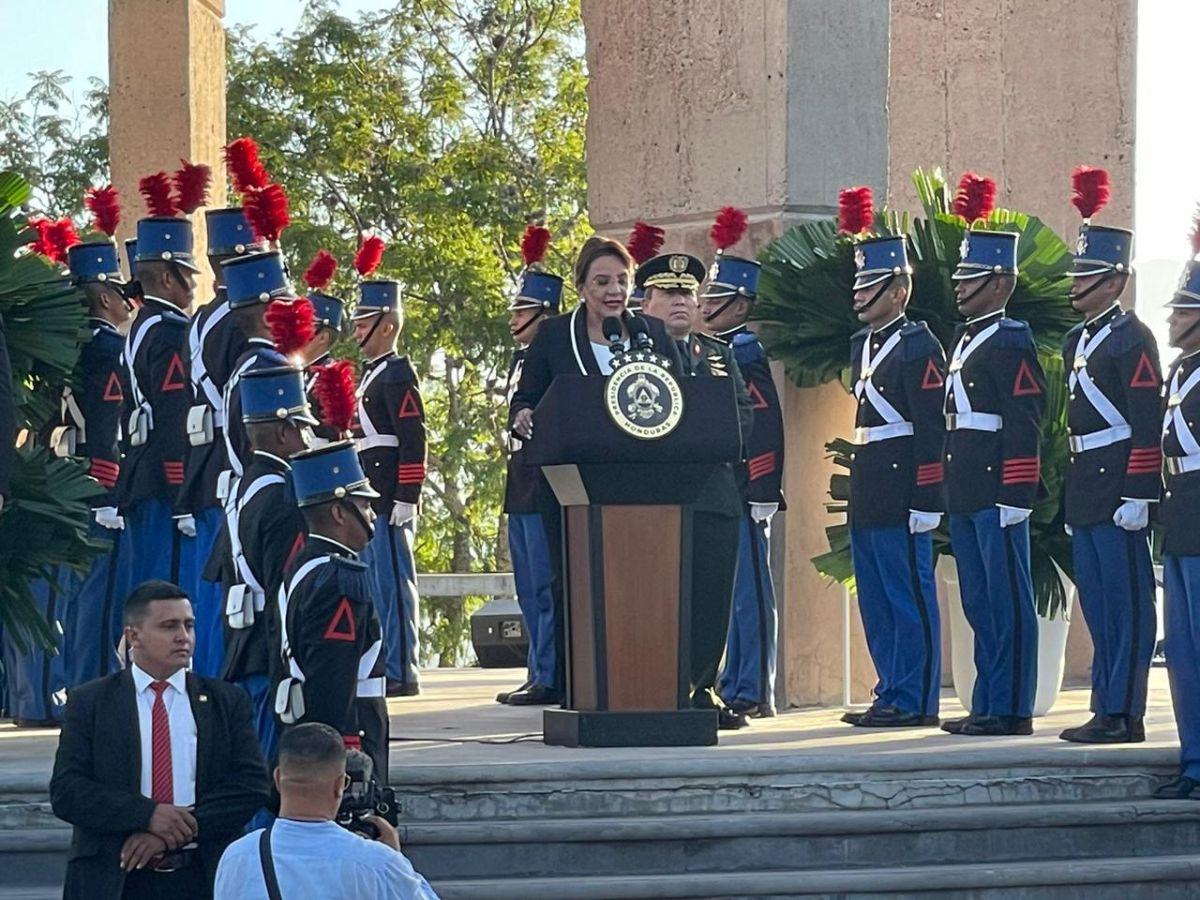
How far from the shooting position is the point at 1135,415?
31.6 ft

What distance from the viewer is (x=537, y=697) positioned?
1158 cm

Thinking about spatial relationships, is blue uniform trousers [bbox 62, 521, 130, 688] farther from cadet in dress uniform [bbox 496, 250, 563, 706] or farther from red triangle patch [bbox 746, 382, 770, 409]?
red triangle patch [bbox 746, 382, 770, 409]

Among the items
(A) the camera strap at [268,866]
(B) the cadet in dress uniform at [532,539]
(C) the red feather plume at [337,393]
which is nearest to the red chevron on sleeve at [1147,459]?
(B) the cadet in dress uniform at [532,539]

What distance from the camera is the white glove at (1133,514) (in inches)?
379

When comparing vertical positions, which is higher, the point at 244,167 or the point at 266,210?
the point at 244,167

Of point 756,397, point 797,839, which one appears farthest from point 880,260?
point 797,839

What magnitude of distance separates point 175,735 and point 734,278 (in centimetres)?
459

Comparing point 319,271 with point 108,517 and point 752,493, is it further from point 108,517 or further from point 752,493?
point 752,493

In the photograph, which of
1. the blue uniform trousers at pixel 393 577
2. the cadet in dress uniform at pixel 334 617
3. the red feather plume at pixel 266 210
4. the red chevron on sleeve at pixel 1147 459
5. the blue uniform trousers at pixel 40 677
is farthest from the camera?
the blue uniform trousers at pixel 393 577

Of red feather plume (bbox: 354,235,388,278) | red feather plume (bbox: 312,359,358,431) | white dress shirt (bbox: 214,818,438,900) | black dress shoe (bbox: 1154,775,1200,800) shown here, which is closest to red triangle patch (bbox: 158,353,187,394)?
red feather plume (bbox: 354,235,388,278)

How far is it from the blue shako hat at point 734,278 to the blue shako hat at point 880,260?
0.47 meters

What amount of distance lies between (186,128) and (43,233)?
3.57 m

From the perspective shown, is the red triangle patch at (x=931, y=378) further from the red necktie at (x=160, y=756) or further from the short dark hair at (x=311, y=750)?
the short dark hair at (x=311, y=750)

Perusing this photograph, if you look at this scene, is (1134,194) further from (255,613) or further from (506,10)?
(506,10)
